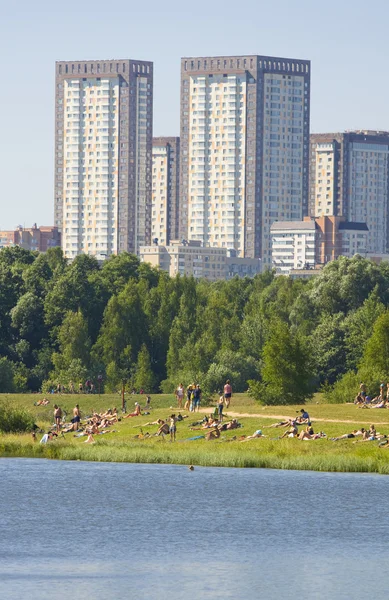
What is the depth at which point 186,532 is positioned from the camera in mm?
46375

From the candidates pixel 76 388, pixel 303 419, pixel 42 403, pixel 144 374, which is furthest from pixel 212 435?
pixel 144 374

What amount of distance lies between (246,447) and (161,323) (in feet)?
200

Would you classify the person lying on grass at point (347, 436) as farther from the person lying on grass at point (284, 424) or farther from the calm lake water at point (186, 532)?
the calm lake water at point (186, 532)

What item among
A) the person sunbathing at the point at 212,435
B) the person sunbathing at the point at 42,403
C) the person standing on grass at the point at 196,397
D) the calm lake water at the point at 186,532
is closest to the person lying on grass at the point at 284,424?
the person sunbathing at the point at 212,435

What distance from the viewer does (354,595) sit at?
1423 inches

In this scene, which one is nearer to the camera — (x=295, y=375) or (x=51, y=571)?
(x=51, y=571)

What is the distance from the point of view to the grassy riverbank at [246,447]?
6125 centimetres

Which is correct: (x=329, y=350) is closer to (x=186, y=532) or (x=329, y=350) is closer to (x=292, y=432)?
(x=292, y=432)

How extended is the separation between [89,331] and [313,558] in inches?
3435

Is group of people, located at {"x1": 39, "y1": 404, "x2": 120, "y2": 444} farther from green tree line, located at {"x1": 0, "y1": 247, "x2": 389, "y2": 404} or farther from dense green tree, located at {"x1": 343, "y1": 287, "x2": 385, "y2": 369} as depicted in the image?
dense green tree, located at {"x1": 343, "y1": 287, "x2": 385, "y2": 369}

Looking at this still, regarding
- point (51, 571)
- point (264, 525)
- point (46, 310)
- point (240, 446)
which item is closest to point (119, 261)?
point (46, 310)

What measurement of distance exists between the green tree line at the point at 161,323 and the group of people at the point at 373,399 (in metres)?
16.6

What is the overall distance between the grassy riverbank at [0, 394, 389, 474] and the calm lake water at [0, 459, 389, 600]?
120 centimetres

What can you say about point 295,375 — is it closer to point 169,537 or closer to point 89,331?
point 169,537
